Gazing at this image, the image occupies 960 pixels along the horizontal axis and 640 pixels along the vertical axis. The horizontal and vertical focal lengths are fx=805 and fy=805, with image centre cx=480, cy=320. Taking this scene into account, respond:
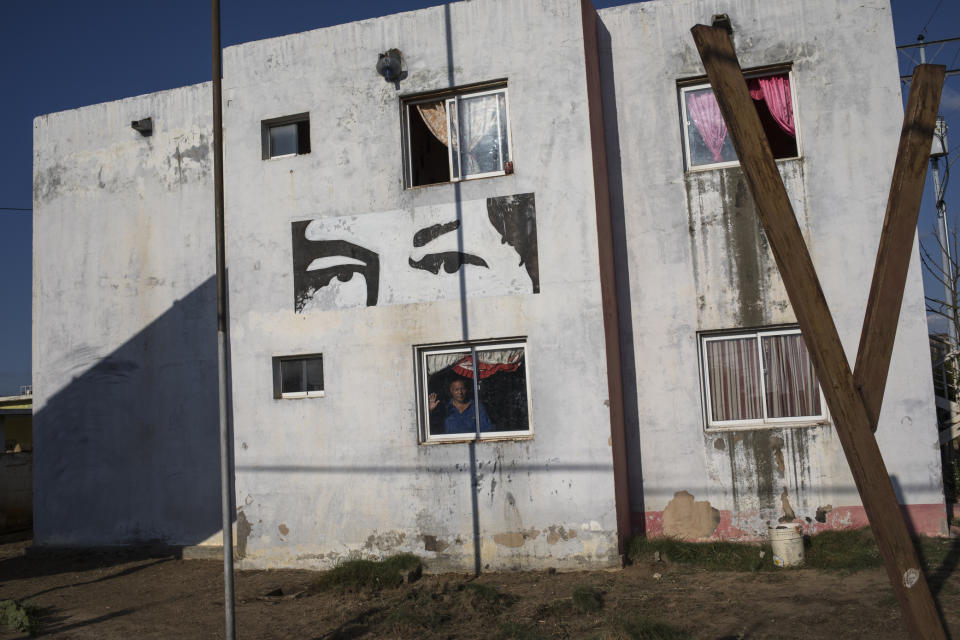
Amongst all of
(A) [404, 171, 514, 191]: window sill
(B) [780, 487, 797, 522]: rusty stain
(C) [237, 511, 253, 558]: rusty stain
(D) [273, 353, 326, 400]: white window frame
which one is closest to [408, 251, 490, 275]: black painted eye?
(A) [404, 171, 514, 191]: window sill

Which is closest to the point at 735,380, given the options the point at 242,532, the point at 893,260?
the point at 893,260

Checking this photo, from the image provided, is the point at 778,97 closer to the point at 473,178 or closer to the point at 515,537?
the point at 473,178

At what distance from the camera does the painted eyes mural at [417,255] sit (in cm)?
999

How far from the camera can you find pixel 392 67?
1046 centimetres

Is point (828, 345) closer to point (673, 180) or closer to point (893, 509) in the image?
point (893, 509)

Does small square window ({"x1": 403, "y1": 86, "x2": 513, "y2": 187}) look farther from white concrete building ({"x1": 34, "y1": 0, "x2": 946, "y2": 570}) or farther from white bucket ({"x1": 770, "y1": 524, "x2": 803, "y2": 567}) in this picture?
white bucket ({"x1": 770, "y1": 524, "x2": 803, "y2": 567})

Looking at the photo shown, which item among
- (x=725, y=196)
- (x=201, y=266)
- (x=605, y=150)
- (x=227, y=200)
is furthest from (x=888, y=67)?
(x=201, y=266)

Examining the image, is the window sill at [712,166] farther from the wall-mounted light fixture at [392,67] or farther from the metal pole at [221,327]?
the metal pole at [221,327]

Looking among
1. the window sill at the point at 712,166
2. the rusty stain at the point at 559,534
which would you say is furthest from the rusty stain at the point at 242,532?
the window sill at the point at 712,166

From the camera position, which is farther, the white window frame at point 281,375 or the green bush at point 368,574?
the white window frame at point 281,375

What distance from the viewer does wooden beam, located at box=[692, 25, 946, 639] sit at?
4969 millimetres

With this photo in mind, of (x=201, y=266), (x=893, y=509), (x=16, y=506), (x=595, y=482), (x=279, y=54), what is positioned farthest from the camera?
(x=16, y=506)

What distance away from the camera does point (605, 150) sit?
10.6 m

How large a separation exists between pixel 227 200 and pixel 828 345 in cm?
866
